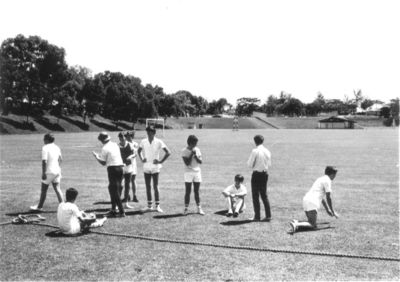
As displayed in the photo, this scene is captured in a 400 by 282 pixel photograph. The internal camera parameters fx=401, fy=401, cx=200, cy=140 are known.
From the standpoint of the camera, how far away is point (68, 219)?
7832 millimetres

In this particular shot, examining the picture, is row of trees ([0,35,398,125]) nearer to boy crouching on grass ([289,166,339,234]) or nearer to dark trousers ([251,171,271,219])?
dark trousers ([251,171,271,219])

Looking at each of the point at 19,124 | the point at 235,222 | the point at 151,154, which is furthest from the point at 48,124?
the point at 235,222

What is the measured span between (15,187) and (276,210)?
8.76m

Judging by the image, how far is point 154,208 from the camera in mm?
10227

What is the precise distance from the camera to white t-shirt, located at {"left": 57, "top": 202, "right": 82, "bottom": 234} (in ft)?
25.6

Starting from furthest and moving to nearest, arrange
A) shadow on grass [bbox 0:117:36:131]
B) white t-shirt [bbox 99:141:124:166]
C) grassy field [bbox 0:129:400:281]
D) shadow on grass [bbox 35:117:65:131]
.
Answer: shadow on grass [bbox 35:117:65:131] < shadow on grass [bbox 0:117:36:131] < white t-shirt [bbox 99:141:124:166] < grassy field [bbox 0:129:400:281]

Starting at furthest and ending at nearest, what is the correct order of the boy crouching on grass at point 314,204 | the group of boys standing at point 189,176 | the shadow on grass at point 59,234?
the group of boys standing at point 189,176
the boy crouching on grass at point 314,204
the shadow on grass at point 59,234

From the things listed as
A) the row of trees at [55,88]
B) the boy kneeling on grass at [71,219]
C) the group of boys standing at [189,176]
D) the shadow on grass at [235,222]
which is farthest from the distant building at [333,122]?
the boy kneeling on grass at [71,219]

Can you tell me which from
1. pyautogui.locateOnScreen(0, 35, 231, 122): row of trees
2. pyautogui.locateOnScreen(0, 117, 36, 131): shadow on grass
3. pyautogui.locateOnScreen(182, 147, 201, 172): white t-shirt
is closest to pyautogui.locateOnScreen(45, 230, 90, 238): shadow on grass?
pyautogui.locateOnScreen(182, 147, 201, 172): white t-shirt

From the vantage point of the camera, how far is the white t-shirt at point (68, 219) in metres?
7.82

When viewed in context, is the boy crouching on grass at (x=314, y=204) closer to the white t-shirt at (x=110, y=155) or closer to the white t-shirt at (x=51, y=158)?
the white t-shirt at (x=110, y=155)

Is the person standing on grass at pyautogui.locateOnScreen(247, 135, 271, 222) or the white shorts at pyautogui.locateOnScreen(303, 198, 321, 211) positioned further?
the person standing on grass at pyautogui.locateOnScreen(247, 135, 271, 222)

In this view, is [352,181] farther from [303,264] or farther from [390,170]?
[303,264]

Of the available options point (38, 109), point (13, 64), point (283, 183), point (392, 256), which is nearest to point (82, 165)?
point (283, 183)
